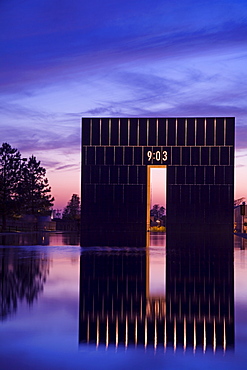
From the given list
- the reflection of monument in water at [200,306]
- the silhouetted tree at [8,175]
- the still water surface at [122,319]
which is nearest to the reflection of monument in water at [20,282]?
the still water surface at [122,319]

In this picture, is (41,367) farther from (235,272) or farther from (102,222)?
(102,222)

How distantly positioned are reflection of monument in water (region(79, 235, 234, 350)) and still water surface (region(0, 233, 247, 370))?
0.01 metres

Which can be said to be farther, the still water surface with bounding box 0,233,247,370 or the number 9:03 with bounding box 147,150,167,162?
the number 9:03 with bounding box 147,150,167,162

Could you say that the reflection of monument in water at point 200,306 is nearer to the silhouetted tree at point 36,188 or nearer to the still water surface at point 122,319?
the still water surface at point 122,319

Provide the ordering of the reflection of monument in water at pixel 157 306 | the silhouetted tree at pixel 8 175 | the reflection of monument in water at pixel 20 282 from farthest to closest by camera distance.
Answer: the silhouetted tree at pixel 8 175 → the reflection of monument in water at pixel 20 282 → the reflection of monument in water at pixel 157 306

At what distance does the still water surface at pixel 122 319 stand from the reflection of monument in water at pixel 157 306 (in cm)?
1

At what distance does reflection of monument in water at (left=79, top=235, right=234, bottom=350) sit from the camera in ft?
20.2

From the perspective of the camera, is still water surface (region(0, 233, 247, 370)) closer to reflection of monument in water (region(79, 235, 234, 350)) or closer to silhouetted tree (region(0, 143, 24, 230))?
reflection of monument in water (region(79, 235, 234, 350))

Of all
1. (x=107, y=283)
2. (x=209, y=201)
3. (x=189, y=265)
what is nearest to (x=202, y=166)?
(x=209, y=201)

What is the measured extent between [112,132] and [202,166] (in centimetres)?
1230

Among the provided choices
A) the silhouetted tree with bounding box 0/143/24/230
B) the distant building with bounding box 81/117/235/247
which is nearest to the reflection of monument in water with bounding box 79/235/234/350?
the silhouetted tree with bounding box 0/143/24/230

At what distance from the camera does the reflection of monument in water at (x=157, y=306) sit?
6.15 meters

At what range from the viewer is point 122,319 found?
730 cm

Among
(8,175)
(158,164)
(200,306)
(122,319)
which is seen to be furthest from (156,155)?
(122,319)
